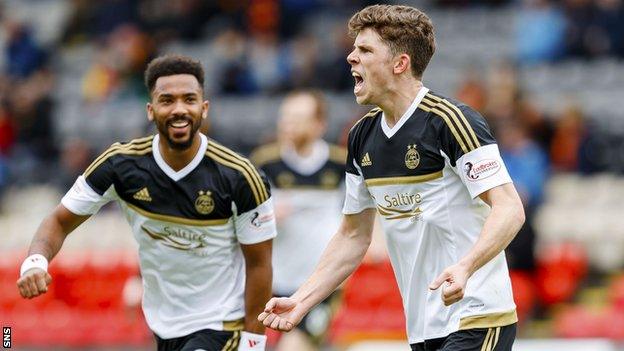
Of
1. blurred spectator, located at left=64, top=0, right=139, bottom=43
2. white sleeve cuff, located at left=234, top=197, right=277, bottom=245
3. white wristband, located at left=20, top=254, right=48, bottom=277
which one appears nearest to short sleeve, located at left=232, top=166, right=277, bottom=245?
white sleeve cuff, located at left=234, top=197, right=277, bottom=245

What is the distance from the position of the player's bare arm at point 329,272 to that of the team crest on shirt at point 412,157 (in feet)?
1.78

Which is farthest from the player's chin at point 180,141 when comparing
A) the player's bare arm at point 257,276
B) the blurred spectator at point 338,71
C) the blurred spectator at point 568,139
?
the blurred spectator at point 338,71

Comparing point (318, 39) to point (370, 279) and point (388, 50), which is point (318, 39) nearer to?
point (370, 279)

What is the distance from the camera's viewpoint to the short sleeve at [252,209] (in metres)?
7.49

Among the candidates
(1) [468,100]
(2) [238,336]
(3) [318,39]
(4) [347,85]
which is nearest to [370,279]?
(1) [468,100]

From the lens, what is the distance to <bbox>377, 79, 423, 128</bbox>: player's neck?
22.1ft

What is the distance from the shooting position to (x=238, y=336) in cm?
767

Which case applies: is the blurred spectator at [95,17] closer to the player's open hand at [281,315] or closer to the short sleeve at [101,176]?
the short sleeve at [101,176]

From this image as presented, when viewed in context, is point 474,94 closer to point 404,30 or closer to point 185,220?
point 185,220

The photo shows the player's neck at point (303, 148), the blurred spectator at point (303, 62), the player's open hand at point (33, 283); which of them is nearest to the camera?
the player's open hand at point (33, 283)

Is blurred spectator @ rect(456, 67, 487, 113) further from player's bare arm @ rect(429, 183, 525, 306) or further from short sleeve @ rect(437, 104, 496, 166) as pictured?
player's bare arm @ rect(429, 183, 525, 306)

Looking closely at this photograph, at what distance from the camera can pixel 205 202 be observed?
24.6 ft

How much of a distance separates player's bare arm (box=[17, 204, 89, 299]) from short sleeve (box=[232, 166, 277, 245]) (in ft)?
2.76

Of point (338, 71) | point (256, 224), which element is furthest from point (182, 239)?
point (338, 71)
